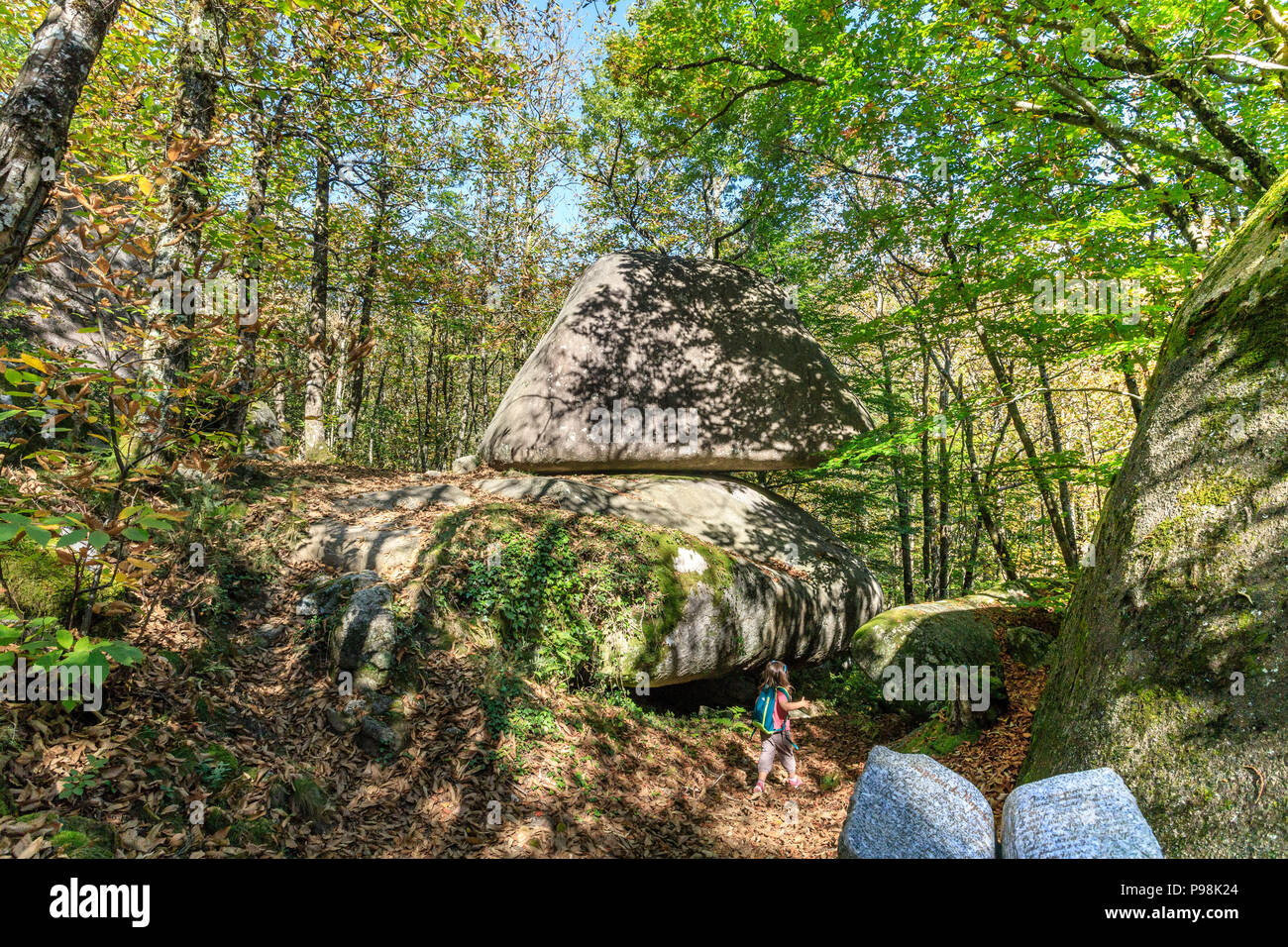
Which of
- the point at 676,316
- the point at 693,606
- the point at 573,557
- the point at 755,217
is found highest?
the point at 755,217

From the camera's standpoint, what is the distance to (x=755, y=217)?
47.4 ft

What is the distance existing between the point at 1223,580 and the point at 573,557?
5.82 metres

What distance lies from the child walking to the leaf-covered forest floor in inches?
14.9

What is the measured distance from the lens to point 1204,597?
9.67 ft

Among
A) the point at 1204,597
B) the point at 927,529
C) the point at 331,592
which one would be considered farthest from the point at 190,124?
the point at 927,529

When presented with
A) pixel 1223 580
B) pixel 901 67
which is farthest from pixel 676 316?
pixel 1223 580

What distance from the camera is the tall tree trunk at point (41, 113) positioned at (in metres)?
2.74

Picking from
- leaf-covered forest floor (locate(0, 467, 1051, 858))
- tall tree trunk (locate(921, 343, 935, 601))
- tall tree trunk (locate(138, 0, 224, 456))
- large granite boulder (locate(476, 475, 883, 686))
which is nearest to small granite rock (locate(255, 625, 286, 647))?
leaf-covered forest floor (locate(0, 467, 1051, 858))

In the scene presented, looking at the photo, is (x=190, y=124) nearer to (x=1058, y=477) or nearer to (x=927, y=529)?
(x=1058, y=477)

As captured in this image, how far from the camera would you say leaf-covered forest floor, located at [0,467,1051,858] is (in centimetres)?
327

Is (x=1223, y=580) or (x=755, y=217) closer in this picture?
(x=1223, y=580)

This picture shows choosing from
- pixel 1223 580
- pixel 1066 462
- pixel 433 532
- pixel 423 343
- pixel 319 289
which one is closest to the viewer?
pixel 1223 580

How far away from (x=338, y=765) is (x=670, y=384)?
7.71 meters
